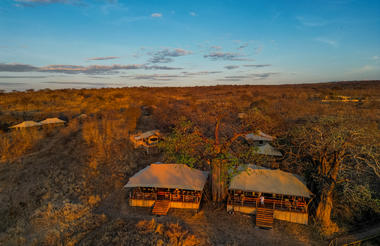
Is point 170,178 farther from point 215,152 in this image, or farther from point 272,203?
point 272,203

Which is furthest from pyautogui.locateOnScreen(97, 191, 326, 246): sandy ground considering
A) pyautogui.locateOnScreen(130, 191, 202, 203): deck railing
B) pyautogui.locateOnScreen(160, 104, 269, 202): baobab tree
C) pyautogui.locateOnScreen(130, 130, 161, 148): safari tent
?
pyautogui.locateOnScreen(130, 130, 161, 148): safari tent

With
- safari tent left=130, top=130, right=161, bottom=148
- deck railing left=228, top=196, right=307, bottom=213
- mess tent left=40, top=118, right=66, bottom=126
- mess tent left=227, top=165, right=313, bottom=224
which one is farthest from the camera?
mess tent left=40, top=118, right=66, bottom=126

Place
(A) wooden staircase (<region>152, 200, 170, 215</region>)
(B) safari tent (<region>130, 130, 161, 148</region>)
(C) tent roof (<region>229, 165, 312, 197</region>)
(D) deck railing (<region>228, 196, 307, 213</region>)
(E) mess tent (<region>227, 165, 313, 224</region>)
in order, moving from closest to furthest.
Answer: (E) mess tent (<region>227, 165, 313, 224</region>) < (C) tent roof (<region>229, 165, 312, 197</region>) < (D) deck railing (<region>228, 196, 307, 213</region>) < (A) wooden staircase (<region>152, 200, 170, 215</region>) < (B) safari tent (<region>130, 130, 161, 148</region>)

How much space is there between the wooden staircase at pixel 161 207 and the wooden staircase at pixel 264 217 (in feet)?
21.1

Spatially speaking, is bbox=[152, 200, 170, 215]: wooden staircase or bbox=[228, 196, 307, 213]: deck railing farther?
bbox=[152, 200, 170, 215]: wooden staircase

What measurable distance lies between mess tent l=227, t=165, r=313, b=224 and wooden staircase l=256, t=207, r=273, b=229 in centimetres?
38

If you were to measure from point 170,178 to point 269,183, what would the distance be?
7581mm

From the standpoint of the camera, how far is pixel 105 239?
12.5m

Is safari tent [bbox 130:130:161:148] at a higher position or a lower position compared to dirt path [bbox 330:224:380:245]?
higher

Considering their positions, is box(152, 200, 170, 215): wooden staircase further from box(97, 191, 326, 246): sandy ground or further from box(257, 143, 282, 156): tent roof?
box(257, 143, 282, 156): tent roof

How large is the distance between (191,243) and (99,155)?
65.9 feet

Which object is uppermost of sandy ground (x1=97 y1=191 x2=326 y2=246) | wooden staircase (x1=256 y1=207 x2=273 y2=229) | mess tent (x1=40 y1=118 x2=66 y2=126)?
mess tent (x1=40 y1=118 x2=66 y2=126)

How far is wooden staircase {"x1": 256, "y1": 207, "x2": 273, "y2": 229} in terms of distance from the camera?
A: 557 inches

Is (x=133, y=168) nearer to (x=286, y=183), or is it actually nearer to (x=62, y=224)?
(x=62, y=224)
